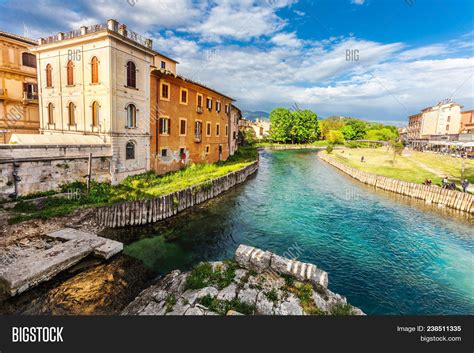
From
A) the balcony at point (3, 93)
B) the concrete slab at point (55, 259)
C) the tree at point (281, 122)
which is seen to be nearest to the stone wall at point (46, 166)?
the concrete slab at point (55, 259)

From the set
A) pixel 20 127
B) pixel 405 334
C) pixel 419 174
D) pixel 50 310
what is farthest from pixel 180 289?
pixel 419 174

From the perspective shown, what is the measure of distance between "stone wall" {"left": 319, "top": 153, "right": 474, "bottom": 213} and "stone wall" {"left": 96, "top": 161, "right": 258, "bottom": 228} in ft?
74.1

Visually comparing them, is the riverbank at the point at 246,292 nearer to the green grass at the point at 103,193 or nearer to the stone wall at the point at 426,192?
the green grass at the point at 103,193

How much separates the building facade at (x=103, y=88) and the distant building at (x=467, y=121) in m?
80.8

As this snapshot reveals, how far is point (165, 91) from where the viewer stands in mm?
26578

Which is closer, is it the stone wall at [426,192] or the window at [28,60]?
the stone wall at [426,192]

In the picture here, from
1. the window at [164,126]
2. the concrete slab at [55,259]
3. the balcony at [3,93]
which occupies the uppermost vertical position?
the balcony at [3,93]

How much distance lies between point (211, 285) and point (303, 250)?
7.99 m

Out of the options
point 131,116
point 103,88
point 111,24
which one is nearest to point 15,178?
point 103,88

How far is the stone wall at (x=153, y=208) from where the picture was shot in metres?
17.0

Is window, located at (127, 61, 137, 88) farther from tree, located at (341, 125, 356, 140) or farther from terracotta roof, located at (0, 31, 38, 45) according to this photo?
tree, located at (341, 125, 356, 140)

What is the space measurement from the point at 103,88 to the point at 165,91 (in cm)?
678

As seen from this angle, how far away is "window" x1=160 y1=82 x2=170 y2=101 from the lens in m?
26.1

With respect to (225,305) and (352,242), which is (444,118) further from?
(225,305)
